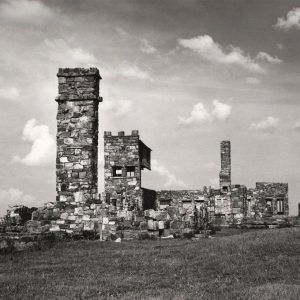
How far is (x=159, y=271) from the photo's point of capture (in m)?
9.38

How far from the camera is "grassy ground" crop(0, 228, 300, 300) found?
734 cm

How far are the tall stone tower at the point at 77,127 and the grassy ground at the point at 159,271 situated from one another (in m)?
4.36

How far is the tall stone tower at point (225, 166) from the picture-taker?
1662 inches

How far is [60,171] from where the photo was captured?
58.0ft

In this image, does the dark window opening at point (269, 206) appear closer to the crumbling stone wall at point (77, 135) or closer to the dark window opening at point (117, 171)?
the dark window opening at point (117, 171)

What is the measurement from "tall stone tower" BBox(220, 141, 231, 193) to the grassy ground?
28595 mm

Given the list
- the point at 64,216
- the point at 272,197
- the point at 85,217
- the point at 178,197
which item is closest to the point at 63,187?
the point at 64,216

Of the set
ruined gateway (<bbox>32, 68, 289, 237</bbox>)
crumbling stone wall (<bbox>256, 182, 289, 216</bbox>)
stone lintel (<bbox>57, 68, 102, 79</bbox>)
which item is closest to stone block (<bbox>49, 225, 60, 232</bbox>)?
ruined gateway (<bbox>32, 68, 289, 237</bbox>)

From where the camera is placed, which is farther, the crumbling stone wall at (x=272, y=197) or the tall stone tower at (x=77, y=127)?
the crumbling stone wall at (x=272, y=197)

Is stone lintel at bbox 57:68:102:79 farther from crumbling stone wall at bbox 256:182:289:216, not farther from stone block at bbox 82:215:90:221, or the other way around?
crumbling stone wall at bbox 256:182:289:216

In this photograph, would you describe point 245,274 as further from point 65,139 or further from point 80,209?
point 65,139

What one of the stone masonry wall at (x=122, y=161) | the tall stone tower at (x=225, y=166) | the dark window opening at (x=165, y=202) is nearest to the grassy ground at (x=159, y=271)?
the stone masonry wall at (x=122, y=161)

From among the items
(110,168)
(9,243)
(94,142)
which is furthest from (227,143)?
(9,243)

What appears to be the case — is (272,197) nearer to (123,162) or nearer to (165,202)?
(165,202)
